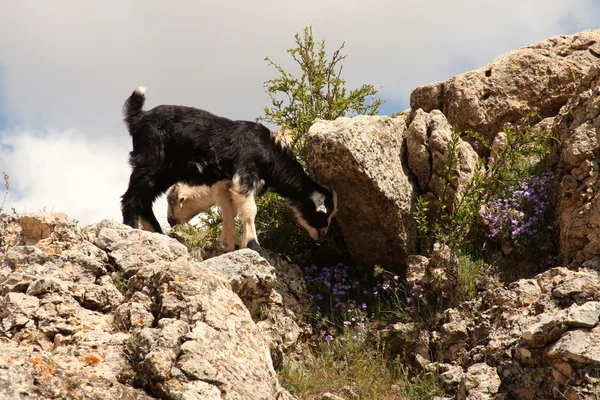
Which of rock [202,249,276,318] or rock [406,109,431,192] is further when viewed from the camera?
rock [406,109,431,192]

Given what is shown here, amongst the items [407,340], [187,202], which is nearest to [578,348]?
[407,340]

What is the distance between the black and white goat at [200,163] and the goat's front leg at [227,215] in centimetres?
7

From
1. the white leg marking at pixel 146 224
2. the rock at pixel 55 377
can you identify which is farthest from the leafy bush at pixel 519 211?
→ the rock at pixel 55 377

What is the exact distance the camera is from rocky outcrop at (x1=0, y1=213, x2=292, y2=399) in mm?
3973

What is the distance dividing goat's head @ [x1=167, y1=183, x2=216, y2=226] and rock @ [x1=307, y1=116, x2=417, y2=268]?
11.8 feet

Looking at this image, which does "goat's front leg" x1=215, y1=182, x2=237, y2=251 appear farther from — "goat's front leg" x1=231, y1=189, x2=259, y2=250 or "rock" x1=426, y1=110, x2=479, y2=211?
"rock" x1=426, y1=110, x2=479, y2=211

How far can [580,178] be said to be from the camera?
23.5 feet

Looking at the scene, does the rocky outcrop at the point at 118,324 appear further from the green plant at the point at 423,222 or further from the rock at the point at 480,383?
the green plant at the point at 423,222

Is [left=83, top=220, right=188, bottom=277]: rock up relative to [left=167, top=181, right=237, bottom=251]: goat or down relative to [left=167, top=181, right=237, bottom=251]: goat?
down

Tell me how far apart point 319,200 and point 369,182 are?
0.75 meters

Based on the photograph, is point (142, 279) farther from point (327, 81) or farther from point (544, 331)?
point (327, 81)

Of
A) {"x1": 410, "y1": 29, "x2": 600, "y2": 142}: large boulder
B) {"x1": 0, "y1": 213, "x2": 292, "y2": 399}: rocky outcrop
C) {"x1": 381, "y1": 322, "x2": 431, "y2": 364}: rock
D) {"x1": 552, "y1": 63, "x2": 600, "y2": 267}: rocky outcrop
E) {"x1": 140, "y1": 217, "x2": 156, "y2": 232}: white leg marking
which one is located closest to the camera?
{"x1": 0, "y1": 213, "x2": 292, "y2": 399}: rocky outcrop

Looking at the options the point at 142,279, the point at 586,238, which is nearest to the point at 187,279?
the point at 142,279

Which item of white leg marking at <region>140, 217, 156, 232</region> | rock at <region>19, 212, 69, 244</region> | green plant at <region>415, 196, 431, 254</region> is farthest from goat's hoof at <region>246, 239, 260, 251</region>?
rock at <region>19, 212, 69, 244</region>
